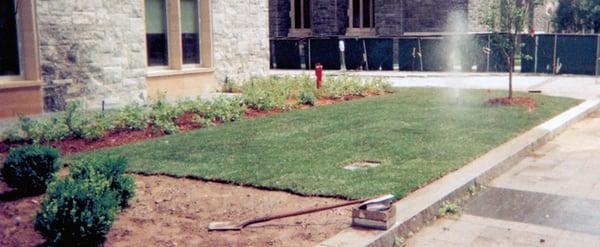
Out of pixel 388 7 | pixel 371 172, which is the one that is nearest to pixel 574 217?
pixel 371 172

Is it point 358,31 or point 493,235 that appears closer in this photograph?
point 493,235

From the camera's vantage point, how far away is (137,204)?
243 inches

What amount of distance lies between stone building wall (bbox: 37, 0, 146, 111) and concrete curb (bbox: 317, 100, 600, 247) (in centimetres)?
870

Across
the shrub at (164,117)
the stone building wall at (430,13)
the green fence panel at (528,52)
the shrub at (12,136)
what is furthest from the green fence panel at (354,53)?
the shrub at (12,136)

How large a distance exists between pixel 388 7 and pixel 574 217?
84.6ft

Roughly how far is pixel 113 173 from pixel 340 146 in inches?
148

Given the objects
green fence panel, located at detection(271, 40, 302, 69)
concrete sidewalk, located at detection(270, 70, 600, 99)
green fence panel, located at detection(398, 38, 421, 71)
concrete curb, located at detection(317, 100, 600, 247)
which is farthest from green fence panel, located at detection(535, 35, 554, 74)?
concrete curb, located at detection(317, 100, 600, 247)

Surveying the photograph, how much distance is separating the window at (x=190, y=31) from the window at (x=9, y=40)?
4.80 m

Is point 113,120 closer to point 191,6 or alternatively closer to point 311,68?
point 191,6

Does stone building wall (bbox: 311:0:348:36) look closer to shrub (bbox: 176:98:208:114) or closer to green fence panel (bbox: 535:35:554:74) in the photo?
green fence panel (bbox: 535:35:554:74)

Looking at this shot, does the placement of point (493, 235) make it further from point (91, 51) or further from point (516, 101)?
point (91, 51)

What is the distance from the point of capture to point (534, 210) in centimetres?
626

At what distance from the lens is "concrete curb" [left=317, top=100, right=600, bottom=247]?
16.7ft

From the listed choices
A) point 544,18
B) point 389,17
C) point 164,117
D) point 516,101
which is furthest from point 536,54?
point 164,117
